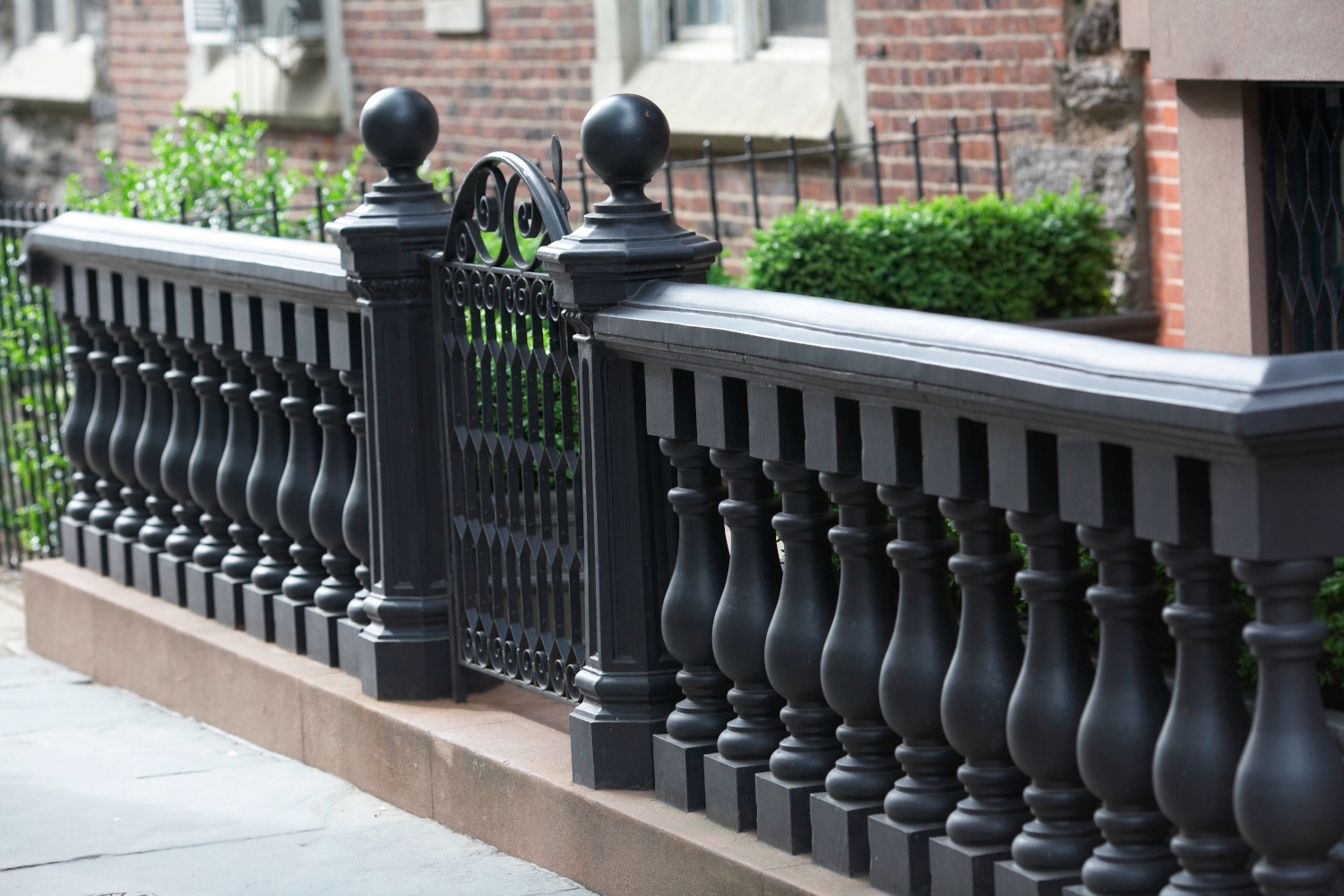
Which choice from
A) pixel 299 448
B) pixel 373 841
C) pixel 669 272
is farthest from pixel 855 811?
pixel 299 448

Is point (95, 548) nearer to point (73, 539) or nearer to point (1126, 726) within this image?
point (73, 539)

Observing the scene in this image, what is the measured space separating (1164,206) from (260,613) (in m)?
4.11

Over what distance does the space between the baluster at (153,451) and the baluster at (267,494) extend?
0.60 meters

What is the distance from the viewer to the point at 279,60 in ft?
44.7

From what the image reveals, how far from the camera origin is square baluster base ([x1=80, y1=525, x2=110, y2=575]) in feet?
20.2

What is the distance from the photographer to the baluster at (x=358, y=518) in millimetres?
4719

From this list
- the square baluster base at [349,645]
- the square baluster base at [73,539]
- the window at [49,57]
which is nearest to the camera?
the square baluster base at [349,645]

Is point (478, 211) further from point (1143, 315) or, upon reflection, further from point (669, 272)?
point (1143, 315)

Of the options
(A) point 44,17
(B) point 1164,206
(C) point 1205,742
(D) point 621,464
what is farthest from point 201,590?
(A) point 44,17

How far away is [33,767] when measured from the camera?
502 cm

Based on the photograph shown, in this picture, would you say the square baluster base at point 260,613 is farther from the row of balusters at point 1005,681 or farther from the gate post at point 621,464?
the row of balusters at point 1005,681

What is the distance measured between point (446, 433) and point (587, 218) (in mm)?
881

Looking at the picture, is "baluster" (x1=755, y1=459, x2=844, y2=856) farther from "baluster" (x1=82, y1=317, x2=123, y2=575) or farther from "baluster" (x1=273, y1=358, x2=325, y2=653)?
"baluster" (x1=82, y1=317, x2=123, y2=575)

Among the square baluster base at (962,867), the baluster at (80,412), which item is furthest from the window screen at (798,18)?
the square baluster base at (962,867)
